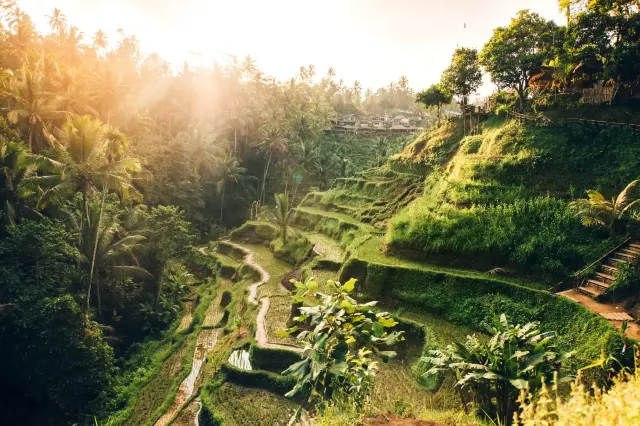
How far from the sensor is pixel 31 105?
23.2 meters

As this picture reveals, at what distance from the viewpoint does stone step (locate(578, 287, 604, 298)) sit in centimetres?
1261

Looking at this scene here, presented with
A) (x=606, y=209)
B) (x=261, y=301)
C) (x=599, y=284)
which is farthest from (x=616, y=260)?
(x=261, y=301)

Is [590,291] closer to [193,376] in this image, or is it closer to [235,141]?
[193,376]

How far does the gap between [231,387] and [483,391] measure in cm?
1038

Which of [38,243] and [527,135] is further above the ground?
[527,135]

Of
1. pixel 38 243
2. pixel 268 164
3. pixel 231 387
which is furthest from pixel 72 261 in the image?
pixel 268 164

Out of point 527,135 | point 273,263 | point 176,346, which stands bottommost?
point 176,346

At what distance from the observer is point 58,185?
55.3 ft

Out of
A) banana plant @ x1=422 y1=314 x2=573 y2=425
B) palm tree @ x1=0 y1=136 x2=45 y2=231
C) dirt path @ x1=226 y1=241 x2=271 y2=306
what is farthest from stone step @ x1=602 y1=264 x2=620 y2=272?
palm tree @ x1=0 y1=136 x2=45 y2=231

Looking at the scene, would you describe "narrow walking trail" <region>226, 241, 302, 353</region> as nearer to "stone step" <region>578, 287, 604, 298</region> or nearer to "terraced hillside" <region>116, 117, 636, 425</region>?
"terraced hillside" <region>116, 117, 636, 425</region>

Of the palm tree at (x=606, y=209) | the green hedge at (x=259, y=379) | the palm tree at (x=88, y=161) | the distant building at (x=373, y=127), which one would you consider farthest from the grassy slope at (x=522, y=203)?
the distant building at (x=373, y=127)

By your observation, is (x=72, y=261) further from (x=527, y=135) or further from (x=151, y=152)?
(x=527, y=135)

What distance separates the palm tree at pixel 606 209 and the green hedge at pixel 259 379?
12843mm

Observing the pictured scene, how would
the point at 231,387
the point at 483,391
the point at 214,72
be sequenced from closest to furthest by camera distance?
1. the point at 483,391
2. the point at 231,387
3. the point at 214,72
